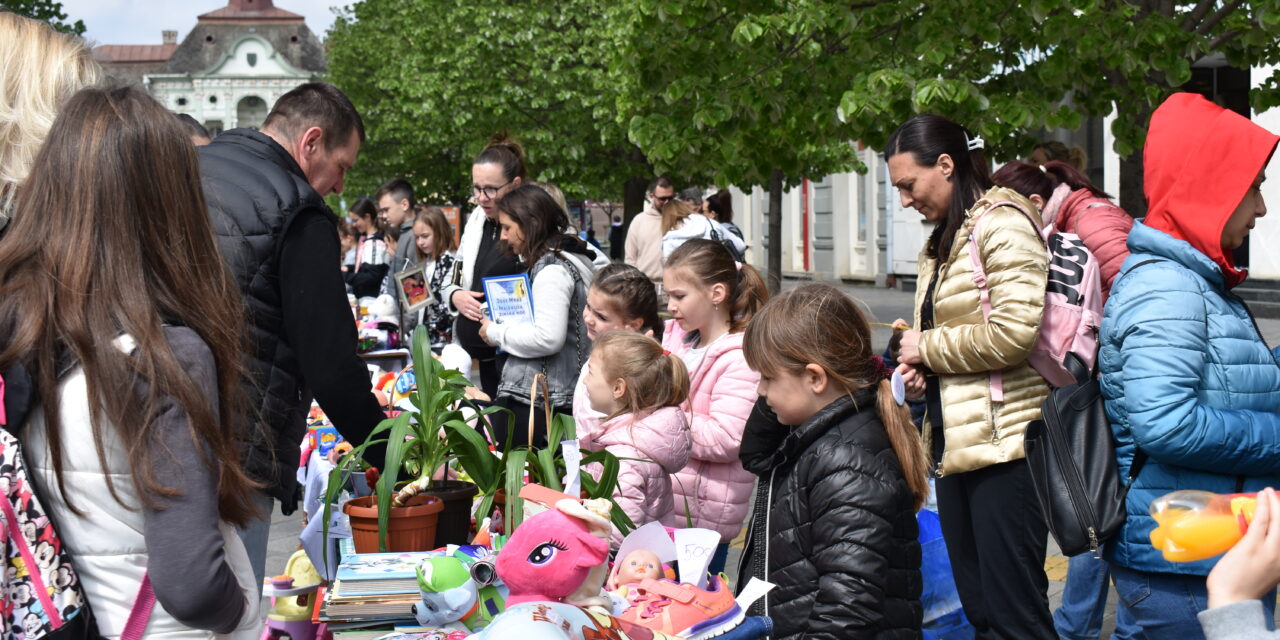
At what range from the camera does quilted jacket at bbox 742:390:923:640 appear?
2.92 metres

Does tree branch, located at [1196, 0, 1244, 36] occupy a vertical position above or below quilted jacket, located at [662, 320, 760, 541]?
above

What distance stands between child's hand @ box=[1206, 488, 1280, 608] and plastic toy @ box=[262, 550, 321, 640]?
7.96ft

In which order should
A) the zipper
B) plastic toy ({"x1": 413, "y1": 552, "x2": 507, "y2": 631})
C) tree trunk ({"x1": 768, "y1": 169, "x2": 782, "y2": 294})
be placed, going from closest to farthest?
1. plastic toy ({"x1": 413, "y1": 552, "x2": 507, "y2": 631})
2. the zipper
3. tree trunk ({"x1": 768, "y1": 169, "x2": 782, "y2": 294})

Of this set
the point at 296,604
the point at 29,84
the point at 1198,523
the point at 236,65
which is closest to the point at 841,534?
the point at 1198,523

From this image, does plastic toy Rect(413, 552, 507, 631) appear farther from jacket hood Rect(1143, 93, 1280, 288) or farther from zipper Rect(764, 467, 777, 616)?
jacket hood Rect(1143, 93, 1280, 288)

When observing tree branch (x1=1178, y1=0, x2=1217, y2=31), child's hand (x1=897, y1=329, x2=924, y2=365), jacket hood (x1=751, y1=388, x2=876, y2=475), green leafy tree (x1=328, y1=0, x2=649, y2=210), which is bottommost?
jacket hood (x1=751, y1=388, x2=876, y2=475)

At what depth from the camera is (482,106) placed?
27.3m

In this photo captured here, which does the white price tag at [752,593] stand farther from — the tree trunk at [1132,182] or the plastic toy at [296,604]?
the tree trunk at [1132,182]

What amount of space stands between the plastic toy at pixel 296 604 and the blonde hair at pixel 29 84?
53.6 inches

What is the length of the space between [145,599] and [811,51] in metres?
6.33

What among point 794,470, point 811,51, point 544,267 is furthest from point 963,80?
point 794,470

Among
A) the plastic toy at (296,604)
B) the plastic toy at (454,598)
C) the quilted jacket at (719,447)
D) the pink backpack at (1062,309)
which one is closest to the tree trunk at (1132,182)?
the pink backpack at (1062,309)

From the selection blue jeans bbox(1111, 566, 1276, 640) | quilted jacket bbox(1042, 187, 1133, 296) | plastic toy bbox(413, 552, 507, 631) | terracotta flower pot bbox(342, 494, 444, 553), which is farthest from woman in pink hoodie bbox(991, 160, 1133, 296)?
plastic toy bbox(413, 552, 507, 631)

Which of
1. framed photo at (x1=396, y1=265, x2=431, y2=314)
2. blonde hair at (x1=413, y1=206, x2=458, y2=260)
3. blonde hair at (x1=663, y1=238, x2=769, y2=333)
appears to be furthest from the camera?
blonde hair at (x1=413, y1=206, x2=458, y2=260)
